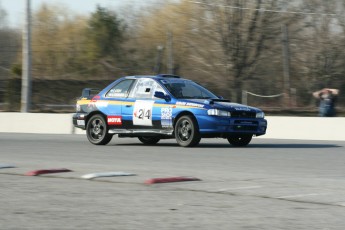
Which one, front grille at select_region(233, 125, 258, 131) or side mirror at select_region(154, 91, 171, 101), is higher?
side mirror at select_region(154, 91, 171, 101)

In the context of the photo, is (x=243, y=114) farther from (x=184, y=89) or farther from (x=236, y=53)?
(x=236, y=53)

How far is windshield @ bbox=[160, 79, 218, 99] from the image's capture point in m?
18.9

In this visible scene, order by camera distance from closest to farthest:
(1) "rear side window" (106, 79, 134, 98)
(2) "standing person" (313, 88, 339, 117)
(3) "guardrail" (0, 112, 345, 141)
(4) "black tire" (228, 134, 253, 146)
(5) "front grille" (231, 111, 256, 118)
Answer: (5) "front grille" (231, 111, 256, 118), (4) "black tire" (228, 134, 253, 146), (1) "rear side window" (106, 79, 134, 98), (3) "guardrail" (0, 112, 345, 141), (2) "standing person" (313, 88, 339, 117)

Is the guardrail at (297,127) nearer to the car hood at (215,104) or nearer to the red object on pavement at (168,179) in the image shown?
the car hood at (215,104)

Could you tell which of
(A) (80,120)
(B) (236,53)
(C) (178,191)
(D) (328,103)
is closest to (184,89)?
(A) (80,120)

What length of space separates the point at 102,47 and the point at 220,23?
19570 millimetres

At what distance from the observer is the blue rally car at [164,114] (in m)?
18.2

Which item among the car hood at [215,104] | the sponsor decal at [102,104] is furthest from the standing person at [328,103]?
the sponsor decal at [102,104]

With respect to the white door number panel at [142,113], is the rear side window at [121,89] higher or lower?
higher

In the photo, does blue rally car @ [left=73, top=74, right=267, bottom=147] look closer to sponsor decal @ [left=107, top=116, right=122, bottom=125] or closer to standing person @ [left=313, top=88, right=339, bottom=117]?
sponsor decal @ [left=107, top=116, right=122, bottom=125]

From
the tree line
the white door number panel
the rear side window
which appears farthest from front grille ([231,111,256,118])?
the tree line

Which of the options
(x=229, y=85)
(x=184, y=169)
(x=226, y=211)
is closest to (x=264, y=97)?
(x=229, y=85)

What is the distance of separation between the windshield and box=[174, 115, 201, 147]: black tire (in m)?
0.66

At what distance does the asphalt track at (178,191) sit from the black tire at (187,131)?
0.55 metres
